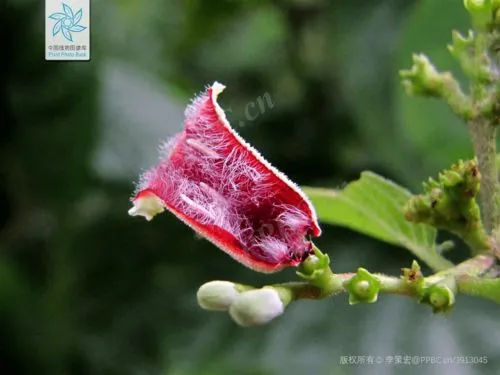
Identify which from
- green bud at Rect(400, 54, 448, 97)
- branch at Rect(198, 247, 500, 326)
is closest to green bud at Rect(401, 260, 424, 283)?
branch at Rect(198, 247, 500, 326)

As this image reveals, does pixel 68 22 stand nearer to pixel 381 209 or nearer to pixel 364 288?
pixel 381 209

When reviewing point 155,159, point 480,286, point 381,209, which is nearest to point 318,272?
point 480,286

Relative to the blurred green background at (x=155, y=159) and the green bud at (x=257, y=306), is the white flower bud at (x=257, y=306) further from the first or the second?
the blurred green background at (x=155, y=159)

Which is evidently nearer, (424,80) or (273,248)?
(273,248)

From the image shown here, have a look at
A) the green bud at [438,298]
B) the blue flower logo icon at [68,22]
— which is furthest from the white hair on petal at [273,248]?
the blue flower logo icon at [68,22]

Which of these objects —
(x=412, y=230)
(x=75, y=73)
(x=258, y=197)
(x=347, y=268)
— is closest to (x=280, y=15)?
(x=75, y=73)

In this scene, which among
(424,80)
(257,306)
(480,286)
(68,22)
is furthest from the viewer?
(68,22)

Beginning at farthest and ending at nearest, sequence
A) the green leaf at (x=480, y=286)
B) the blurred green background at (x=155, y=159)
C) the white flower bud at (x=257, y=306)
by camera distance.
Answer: the blurred green background at (x=155, y=159) < the green leaf at (x=480, y=286) < the white flower bud at (x=257, y=306)
